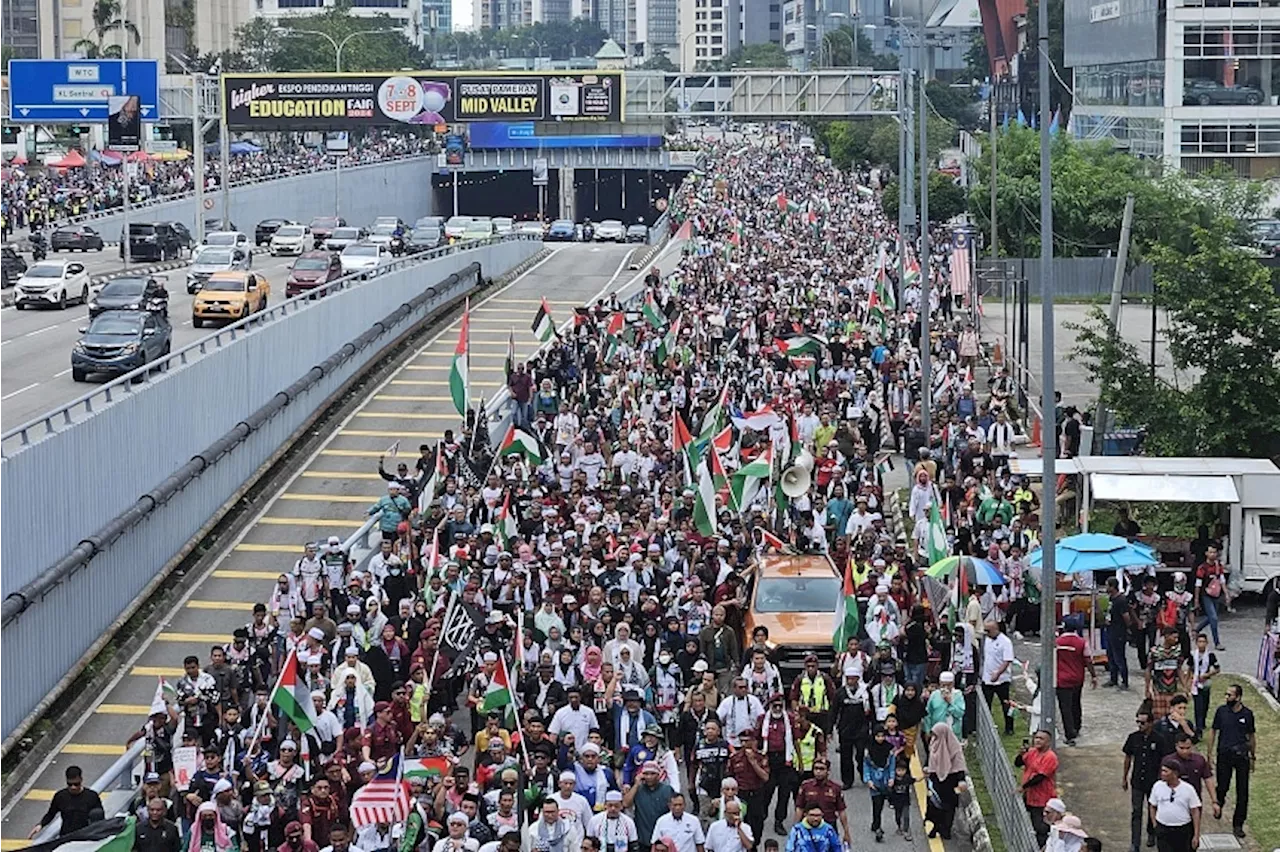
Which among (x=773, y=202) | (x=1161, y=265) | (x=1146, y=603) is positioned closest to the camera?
(x=1146, y=603)

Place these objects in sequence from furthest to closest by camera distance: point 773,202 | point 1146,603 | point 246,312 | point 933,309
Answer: point 773,202 → point 933,309 → point 246,312 → point 1146,603

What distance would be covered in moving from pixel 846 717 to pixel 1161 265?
16.4 meters

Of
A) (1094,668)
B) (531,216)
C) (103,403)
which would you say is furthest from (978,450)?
(531,216)

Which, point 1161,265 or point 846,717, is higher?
point 1161,265

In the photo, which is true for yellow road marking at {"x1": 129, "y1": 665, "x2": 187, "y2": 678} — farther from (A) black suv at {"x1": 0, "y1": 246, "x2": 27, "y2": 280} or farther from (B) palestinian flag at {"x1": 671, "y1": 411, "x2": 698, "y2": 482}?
(A) black suv at {"x1": 0, "y1": 246, "x2": 27, "y2": 280}

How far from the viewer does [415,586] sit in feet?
83.8

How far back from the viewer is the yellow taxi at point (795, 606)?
2320 centimetres

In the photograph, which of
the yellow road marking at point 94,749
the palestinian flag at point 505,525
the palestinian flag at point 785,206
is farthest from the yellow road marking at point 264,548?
the palestinian flag at point 785,206

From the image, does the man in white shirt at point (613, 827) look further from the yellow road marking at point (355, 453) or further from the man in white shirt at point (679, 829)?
the yellow road marking at point (355, 453)

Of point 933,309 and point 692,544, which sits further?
point 933,309

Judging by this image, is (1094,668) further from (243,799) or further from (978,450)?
(243,799)

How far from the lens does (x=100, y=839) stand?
55.1ft

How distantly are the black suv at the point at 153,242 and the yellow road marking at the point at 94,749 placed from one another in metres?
48.3

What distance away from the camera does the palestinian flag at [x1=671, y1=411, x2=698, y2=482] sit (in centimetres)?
2966
